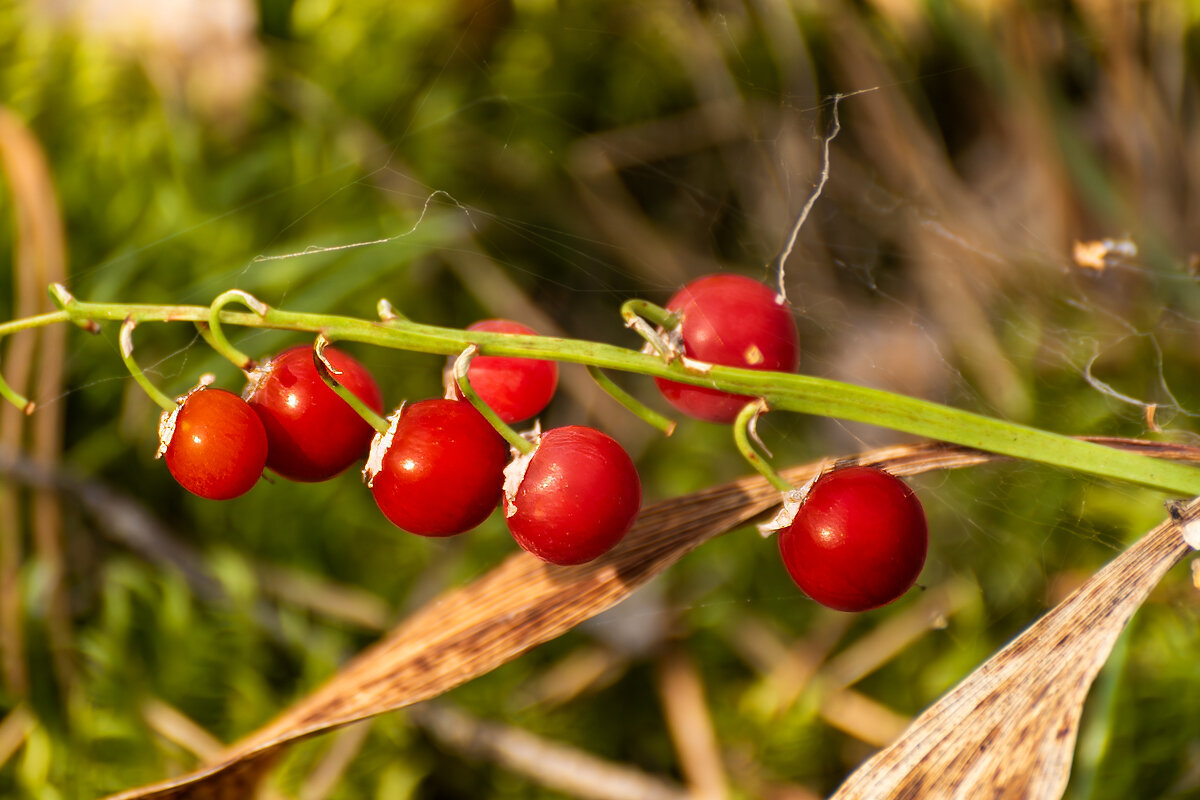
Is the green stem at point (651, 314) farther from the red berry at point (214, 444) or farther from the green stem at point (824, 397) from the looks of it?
the red berry at point (214, 444)

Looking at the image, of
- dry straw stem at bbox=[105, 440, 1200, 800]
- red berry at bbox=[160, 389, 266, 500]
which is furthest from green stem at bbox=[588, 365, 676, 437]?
red berry at bbox=[160, 389, 266, 500]

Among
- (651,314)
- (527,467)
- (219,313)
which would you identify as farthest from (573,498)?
(219,313)

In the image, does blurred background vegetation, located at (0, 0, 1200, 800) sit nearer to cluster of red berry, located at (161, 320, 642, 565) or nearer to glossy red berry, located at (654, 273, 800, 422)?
glossy red berry, located at (654, 273, 800, 422)

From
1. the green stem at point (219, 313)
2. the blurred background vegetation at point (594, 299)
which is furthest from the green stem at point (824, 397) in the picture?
the blurred background vegetation at point (594, 299)

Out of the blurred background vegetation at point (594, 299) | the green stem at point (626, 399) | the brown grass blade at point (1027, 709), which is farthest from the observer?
the blurred background vegetation at point (594, 299)

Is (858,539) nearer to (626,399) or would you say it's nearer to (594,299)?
(626,399)

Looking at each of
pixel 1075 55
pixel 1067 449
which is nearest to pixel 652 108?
pixel 1075 55

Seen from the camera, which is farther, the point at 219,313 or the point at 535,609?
the point at 535,609
